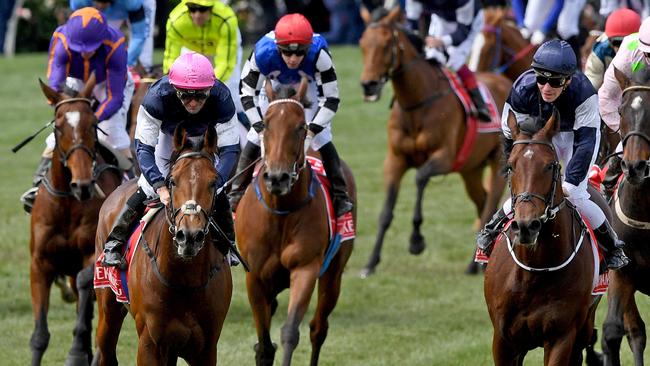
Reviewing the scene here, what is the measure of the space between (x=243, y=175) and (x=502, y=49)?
7.44m

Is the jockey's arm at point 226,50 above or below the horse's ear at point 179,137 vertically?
below

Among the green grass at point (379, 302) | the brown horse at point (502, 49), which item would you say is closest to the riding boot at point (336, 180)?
the green grass at point (379, 302)

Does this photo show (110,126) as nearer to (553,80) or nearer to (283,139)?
(283,139)

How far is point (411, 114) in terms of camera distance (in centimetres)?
1385

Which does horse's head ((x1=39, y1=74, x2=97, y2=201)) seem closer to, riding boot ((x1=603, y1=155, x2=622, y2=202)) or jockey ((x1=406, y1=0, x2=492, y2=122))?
riding boot ((x1=603, y1=155, x2=622, y2=202))

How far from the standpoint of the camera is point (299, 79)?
1003 cm

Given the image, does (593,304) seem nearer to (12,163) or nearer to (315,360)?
(315,360)

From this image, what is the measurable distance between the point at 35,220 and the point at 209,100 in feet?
8.40

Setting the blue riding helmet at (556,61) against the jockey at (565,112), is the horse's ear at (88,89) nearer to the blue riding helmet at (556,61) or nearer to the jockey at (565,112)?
the jockey at (565,112)

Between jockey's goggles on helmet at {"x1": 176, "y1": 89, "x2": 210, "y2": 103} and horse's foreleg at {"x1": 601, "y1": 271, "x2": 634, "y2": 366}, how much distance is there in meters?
2.83

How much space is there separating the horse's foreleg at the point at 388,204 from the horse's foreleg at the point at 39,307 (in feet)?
13.9

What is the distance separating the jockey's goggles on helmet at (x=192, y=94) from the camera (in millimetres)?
7738

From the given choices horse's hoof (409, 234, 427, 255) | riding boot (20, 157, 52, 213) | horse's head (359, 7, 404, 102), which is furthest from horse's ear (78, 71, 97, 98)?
horse's hoof (409, 234, 427, 255)

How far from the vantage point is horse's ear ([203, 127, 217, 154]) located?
7430mm
